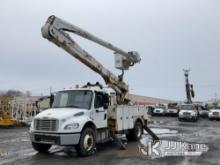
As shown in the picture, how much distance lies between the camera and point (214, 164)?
9.92m

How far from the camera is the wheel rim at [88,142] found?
38.3ft

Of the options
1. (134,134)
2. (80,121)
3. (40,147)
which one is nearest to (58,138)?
(80,121)

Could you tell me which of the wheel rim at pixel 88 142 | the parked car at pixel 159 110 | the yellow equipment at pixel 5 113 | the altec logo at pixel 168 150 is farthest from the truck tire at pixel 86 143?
the parked car at pixel 159 110

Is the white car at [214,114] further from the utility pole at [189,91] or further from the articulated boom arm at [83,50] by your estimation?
the articulated boom arm at [83,50]

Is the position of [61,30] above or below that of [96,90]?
above

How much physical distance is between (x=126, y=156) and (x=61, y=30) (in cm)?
574

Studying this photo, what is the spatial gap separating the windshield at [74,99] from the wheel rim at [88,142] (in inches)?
46.8

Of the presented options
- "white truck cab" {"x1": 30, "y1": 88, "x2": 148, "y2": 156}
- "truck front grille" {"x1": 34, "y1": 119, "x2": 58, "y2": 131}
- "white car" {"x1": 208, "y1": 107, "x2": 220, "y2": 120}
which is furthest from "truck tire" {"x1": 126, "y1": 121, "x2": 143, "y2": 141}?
"white car" {"x1": 208, "y1": 107, "x2": 220, "y2": 120}

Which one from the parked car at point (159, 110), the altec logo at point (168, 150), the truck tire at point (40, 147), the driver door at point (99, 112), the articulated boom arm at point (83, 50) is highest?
the articulated boom arm at point (83, 50)

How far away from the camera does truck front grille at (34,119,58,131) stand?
11266mm

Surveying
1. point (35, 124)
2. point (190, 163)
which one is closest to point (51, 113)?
point (35, 124)

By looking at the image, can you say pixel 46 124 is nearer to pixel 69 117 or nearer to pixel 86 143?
pixel 69 117

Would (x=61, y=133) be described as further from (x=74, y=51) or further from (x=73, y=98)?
(x=74, y=51)

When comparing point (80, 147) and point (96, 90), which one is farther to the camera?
point (96, 90)
